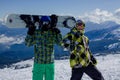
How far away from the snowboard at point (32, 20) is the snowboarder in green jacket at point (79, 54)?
75 cm

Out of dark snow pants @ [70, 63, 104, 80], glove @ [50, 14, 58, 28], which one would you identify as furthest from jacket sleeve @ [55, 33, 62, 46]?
dark snow pants @ [70, 63, 104, 80]

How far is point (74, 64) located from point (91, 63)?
0.53 m

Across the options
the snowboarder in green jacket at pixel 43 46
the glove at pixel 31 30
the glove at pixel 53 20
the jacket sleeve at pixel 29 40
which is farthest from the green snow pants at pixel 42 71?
the glove at pixel 53 20

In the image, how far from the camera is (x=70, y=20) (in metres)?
9.71

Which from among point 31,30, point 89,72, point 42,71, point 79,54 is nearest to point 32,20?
point 31,30

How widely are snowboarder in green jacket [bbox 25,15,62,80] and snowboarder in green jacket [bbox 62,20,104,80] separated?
36cm

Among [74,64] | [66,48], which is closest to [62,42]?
Result: [66,48]

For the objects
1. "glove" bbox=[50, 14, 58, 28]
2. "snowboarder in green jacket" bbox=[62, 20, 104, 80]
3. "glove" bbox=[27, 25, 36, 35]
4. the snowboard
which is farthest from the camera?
the snowboard

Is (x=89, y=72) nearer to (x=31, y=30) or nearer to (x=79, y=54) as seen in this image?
(x=79, y=54)

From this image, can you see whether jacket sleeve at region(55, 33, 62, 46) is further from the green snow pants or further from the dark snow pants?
the dark snow pants

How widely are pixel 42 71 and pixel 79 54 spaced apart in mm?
1210

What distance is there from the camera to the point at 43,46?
8.77 metres

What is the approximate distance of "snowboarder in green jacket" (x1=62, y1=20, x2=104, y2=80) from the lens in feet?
28.1

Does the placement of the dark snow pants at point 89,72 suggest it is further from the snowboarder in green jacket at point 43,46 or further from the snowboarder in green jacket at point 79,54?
the snowboarder in green jacket at point 43,46
